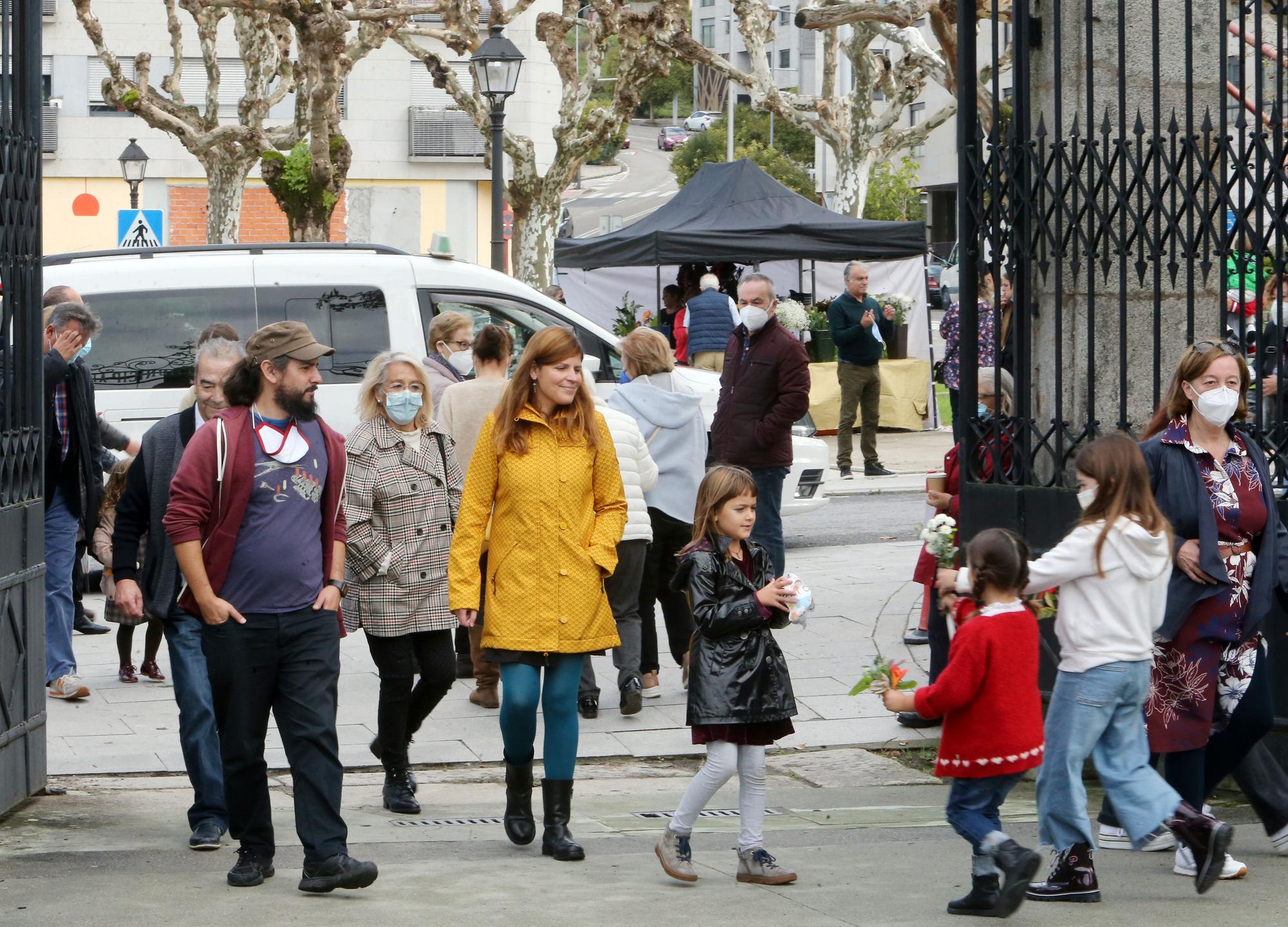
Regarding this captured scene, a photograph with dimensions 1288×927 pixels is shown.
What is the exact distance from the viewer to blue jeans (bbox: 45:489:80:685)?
8281 millimetres

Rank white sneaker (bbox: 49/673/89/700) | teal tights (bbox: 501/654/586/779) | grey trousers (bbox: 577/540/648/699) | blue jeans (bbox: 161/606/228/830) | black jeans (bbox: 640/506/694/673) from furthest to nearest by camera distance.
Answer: black jeans (bbox: 640/506/694/673), white sneaker (bbox: 49/673/89/700), grey trousers (bbox: 577/540/648/699), blue jeans (bbox: 161/606/228/830), teal tights (bbox: 501/654/586/779)

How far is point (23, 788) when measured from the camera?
21.1 ft

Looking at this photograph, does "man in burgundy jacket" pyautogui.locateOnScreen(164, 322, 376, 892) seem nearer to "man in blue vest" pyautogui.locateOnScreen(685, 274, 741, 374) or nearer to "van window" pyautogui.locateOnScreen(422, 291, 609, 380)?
"van window" pyautogui.locateOnScreen(422, 291, 609, 380)

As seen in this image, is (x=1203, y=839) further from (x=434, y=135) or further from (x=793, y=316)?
(x=434, y=135)

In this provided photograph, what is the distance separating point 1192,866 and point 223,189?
32.6m

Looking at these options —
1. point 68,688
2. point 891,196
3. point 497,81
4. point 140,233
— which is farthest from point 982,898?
point 891,196

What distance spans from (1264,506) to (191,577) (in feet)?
10.9

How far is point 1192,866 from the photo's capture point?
550cm

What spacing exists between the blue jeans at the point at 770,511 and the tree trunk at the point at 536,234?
69.5ft

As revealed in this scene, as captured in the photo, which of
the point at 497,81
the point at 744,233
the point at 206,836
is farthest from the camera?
the point at 744,233

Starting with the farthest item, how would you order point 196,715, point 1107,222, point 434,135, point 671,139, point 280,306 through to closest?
point 671,139
point 434,135
point 280,306
point 1107,222
point 196,715

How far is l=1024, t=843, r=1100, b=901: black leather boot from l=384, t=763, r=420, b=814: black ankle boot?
242 centimetres

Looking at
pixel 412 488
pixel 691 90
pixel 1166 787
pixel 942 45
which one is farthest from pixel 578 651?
pixel 691 90

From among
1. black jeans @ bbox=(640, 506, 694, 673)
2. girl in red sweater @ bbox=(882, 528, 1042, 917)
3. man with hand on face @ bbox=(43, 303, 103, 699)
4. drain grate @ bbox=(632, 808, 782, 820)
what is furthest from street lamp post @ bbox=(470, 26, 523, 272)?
girl in red sweater @ bbox=(882, 528, 1042, 917)
